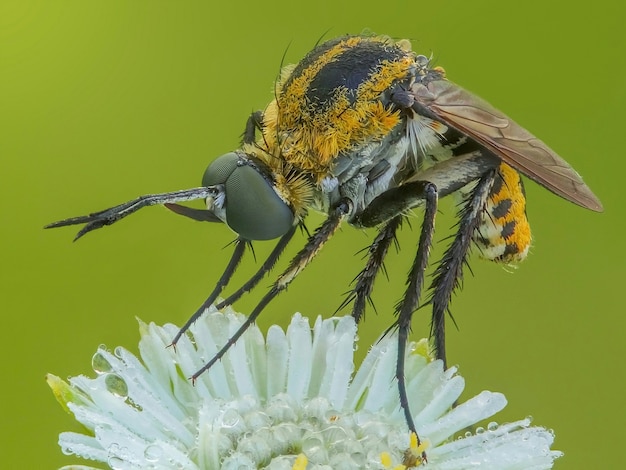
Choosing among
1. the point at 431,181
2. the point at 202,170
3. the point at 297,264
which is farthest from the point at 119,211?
the point at 202,170

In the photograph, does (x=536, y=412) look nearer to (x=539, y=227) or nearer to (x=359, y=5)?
(x=539, y=227)

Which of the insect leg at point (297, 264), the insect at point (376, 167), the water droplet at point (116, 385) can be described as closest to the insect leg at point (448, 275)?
the insect at point (376, 167)

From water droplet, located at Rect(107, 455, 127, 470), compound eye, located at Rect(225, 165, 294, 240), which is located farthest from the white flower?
compound eye, located at Rect(225, 165, 294, 240)

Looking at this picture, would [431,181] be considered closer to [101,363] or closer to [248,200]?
[248,200]

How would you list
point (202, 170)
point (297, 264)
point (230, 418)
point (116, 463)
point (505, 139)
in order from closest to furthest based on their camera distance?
point (116, 463) → point (230, 418) → point (297, 264) → point (505, 139) → point (202, 170)

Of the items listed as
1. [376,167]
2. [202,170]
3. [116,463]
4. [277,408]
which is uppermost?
[202,170]

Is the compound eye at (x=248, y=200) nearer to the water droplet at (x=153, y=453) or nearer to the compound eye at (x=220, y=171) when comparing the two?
the compound eye at (x=220, y=171)
